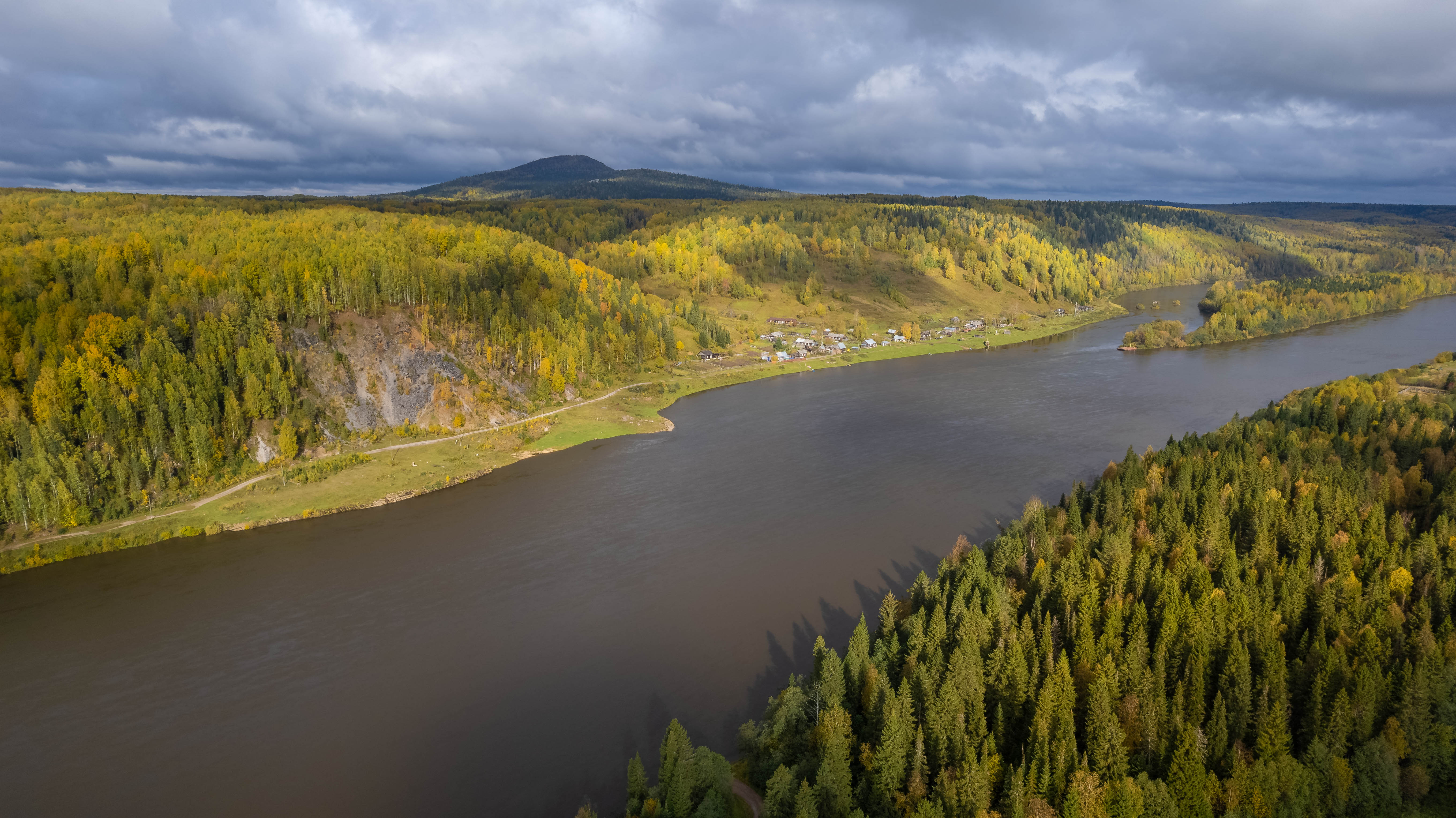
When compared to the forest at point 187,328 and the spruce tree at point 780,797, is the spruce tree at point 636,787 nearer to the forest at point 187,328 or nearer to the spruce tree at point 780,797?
the spruce tree at point 780,797

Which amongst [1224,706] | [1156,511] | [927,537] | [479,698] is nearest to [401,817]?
[479,698]

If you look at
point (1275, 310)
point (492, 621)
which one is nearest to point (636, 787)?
point (492, 621)

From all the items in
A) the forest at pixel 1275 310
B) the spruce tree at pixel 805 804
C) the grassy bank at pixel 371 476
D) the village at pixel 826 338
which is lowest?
the grassy bank at pixel 371 476

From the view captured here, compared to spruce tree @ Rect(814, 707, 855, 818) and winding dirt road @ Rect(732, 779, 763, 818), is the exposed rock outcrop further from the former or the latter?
spruce tree @ Rect(814, 707, 855, 818)

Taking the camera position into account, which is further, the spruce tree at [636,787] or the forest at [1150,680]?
the spruce tree at [636,787]

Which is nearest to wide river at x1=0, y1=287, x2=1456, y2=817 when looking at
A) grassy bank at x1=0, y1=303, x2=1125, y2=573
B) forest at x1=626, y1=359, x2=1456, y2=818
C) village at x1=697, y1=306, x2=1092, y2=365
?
grassy bank at x1=0, y1=303, x2=1125, y2=573

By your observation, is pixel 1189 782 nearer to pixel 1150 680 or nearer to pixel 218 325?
pixel 1150 680

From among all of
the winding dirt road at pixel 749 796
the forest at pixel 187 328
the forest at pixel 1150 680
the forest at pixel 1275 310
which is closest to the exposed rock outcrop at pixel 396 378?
the forest at pixel 187 328
